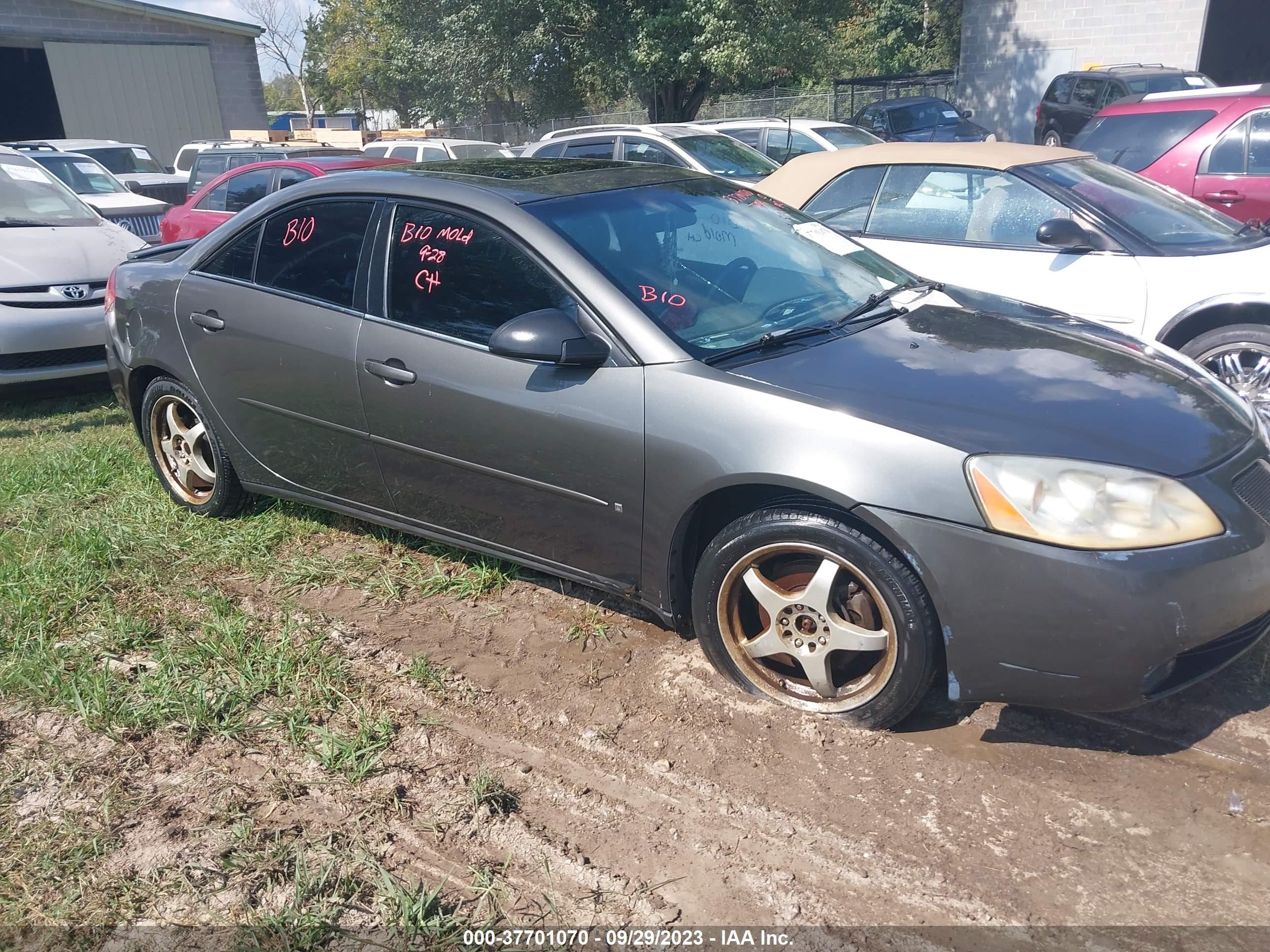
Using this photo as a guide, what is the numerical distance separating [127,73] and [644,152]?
17.1 meters

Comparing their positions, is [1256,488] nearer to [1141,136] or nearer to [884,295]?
[884,295]

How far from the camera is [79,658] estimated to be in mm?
3586

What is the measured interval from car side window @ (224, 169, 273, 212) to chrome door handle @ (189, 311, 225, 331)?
5859mm

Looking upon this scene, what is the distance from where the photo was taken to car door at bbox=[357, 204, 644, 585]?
3.19m

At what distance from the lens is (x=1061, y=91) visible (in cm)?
1830

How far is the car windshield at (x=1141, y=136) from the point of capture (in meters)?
8.65

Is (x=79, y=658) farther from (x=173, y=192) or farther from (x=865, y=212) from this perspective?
(x=173, y=192)

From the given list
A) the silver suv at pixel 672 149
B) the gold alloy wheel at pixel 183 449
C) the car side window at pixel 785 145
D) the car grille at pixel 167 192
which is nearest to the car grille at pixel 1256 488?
the gold alloy wheel at pixel 183 449

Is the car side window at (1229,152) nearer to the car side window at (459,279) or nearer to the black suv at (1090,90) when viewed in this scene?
the car side window at (459,279)

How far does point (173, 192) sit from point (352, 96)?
1420 inches

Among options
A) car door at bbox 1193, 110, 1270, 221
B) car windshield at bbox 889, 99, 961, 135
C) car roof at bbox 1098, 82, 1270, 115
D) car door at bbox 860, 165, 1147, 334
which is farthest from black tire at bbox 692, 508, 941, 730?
car windshield at bbox 889, 99, 961, 135

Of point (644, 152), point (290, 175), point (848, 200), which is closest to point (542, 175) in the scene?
point (848, 200)

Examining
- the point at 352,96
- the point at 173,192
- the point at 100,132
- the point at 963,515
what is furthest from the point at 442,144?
the point at 352,96

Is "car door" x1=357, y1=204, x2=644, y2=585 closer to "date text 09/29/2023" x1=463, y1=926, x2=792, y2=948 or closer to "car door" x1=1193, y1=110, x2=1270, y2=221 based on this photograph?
"date text 09/29/2023" x1=463, y1=926, x2=792, y2=948
